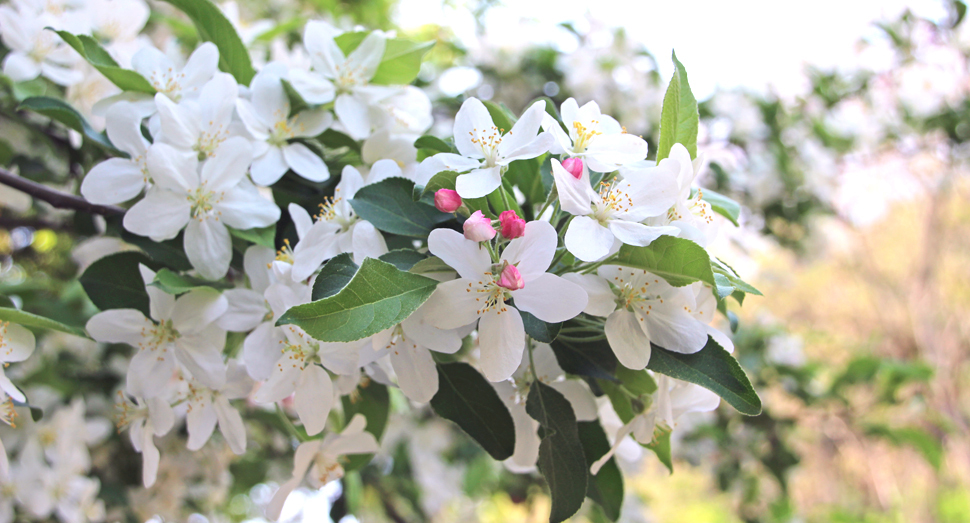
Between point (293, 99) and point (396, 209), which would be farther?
point (293, 99)

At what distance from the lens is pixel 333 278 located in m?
0.60

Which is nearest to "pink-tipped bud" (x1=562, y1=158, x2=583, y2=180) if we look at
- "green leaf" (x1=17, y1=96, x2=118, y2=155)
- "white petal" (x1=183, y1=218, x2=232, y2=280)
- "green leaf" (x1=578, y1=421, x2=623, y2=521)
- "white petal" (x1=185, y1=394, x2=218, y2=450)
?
"green leaf" (x1=578, y1=421, x2=623, y2=521)

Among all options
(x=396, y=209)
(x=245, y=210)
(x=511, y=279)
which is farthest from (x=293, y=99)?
(x=511, y=279)

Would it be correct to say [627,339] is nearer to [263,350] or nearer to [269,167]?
[263,350]

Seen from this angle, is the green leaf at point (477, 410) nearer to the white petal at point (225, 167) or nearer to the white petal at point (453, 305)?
the white petal at point (453, 305)

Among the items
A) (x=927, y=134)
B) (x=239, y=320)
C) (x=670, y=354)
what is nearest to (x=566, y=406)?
(x=670, y=354)

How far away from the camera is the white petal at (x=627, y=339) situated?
62 centimetres

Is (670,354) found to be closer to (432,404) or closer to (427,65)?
(432,404)

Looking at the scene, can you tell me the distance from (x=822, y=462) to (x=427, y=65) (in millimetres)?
9096

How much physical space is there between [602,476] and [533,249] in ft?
1.33

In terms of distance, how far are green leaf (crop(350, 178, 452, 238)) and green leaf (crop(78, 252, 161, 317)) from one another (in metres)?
0.33

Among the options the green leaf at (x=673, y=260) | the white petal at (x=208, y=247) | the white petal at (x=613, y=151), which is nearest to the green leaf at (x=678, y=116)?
the white petal at (x=613, y=151)

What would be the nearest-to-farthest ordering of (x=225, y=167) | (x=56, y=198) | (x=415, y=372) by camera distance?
(x=415, y=372) < (x=225, y=167) < (x=56, y=198)

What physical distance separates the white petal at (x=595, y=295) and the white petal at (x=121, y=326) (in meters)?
0.53
